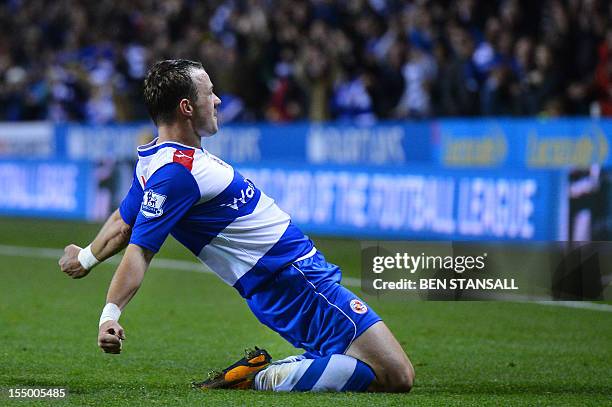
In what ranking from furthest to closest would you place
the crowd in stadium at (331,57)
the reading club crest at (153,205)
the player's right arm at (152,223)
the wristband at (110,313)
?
the crowd in stadium at (331,57) → the reading club crest at (153,205) → the player's right arm at (152,223) → the wristband at (110,313)

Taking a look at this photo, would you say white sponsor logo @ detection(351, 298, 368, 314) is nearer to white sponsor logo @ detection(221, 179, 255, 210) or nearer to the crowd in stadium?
white sponsor logo @ detection(221, 179, 255, 210)

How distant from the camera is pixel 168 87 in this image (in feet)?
18.7

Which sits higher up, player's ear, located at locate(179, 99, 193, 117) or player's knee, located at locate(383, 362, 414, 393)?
player's ear, located at locate(179, 99, 193, 117)

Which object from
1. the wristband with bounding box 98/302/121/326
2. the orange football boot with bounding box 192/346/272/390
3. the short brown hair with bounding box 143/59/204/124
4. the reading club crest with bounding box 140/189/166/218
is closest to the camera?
the wristband with bounding box 98/302/121/326

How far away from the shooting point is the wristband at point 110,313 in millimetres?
5277

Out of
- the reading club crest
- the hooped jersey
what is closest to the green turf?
the hooped jersey

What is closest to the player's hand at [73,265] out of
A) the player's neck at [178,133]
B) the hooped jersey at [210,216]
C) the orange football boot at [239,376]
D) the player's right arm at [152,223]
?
the hooped jersey at [210,216]

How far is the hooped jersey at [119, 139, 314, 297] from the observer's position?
5582 mm

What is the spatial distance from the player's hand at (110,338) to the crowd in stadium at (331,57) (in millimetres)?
11280

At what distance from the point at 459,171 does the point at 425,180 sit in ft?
1.81

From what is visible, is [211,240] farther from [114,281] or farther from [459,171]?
[459,171]

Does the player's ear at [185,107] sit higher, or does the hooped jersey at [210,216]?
the player's ear at [185,107]

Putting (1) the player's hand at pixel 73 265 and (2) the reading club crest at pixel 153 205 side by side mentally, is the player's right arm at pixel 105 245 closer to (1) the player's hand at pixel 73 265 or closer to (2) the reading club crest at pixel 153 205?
(1) the player's hand at pixel 73 265

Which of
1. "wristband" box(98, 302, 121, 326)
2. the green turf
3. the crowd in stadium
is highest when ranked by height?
the crowd in stadium
